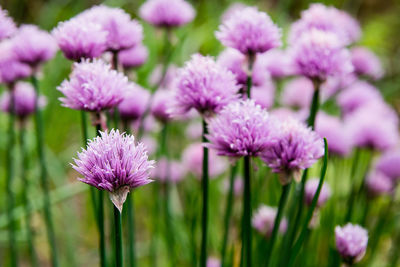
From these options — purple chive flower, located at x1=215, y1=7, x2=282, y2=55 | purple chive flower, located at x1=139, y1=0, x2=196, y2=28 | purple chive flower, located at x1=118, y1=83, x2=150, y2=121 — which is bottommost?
purple chive flower, located at x1=118, y1=83, x2=150, y2=121

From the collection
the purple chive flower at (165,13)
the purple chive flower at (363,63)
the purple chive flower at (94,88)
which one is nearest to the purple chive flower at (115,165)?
the purple chive flower at (94,88)

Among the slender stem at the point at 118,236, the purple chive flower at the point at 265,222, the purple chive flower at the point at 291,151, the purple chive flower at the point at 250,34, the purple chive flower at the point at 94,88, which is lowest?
the purple chive flower at the point at 265,222

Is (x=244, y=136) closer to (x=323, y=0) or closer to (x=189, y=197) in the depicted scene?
(x=189, y=197)

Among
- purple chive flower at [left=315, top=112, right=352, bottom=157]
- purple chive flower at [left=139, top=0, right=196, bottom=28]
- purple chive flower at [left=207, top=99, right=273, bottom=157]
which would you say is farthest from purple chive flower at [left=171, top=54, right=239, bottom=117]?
purple chive flower at [left=315, top=112, right=352, bottom=157]

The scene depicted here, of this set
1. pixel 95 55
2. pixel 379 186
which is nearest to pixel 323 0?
pixel 379 186

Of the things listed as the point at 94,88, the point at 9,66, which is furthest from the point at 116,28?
the point at 9,66

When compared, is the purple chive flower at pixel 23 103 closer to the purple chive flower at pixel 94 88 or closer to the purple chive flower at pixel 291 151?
the purple chive flower at pixel 94 88

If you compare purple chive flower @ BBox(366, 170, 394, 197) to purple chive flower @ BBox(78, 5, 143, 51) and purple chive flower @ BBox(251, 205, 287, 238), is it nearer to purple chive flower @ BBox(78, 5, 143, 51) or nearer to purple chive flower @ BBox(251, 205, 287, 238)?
purple chive flower @ BBox(251, 205, 287, 238)
